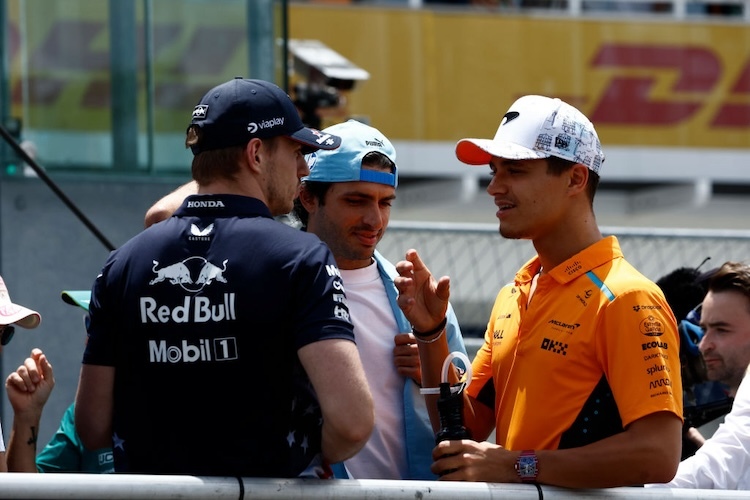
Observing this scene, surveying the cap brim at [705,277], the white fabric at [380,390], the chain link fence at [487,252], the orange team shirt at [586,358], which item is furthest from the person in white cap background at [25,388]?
the chain link fence at [487,252]

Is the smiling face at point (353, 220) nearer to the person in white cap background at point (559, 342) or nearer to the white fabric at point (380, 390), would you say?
the white fabric at point (380, 390)

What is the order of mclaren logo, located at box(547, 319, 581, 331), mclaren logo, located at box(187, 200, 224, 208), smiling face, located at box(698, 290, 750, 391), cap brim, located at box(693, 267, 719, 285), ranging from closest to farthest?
mclaren logo, located at box(187, 200, 224, 208) < mclaren logo, located at box(547, 319, 581, 331) < smiling face, located at box(698, 290, 750, 391) < cap brim, located at box(693, 267, 719, 285)

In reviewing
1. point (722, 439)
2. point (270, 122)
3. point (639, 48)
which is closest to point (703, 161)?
point (639, 48)

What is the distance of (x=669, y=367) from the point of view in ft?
Answer: 9.82

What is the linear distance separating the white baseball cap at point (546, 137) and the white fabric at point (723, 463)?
89 cm

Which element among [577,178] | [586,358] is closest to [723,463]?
[586,358]

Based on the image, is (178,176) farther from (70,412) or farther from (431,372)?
(431,372)

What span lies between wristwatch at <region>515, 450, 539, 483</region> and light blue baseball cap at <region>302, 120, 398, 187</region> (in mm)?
905

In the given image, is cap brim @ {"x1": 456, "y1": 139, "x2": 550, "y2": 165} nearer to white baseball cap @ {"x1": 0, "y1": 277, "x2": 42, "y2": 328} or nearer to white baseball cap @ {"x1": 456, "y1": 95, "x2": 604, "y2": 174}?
white baseball cap @ {"x1": 456, "y1": 95, "x2": 604, "y2": 174}

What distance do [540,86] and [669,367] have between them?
36.5 ft

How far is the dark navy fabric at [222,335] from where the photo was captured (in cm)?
274

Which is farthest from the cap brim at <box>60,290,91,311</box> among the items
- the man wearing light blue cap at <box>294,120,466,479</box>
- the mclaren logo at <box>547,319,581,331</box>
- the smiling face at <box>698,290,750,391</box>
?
the smiling face at <box>698,290,750,391</box>

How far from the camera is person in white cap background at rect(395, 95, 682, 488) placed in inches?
116

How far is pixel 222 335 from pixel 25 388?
770 millimetres
